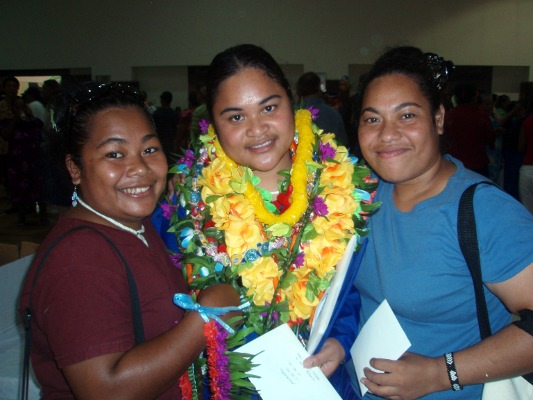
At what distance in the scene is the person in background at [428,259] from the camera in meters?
1.32

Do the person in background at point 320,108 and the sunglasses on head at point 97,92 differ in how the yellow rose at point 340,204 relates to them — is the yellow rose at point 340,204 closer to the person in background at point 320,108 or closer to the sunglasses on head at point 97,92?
the sunglasses on head at point 97,92

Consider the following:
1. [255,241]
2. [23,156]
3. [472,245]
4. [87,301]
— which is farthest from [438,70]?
[23,156]

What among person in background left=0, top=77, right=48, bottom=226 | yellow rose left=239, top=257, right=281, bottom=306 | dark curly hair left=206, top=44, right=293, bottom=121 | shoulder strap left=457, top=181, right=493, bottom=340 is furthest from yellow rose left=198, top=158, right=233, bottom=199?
person in background left=0, top=77, right=48, bottom=226

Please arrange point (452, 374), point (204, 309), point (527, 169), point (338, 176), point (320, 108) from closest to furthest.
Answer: point (204, 309) < point (452, 374) < point (338, 176) < point (320, 108) < point (527, 169)

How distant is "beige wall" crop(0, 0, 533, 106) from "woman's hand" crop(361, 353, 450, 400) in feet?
37.4

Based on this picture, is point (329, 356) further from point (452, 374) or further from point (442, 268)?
point (442, 268)

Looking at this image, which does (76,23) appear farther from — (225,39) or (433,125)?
(433,125)

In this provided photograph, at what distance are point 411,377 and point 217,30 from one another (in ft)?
40.1

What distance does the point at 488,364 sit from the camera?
1.34m

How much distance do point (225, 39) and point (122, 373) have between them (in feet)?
40.1

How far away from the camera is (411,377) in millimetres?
1402

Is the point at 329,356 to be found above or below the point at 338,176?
below

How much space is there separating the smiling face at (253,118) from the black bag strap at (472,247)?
2.51ft

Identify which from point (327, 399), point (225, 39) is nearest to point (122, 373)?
point (327, 399)
